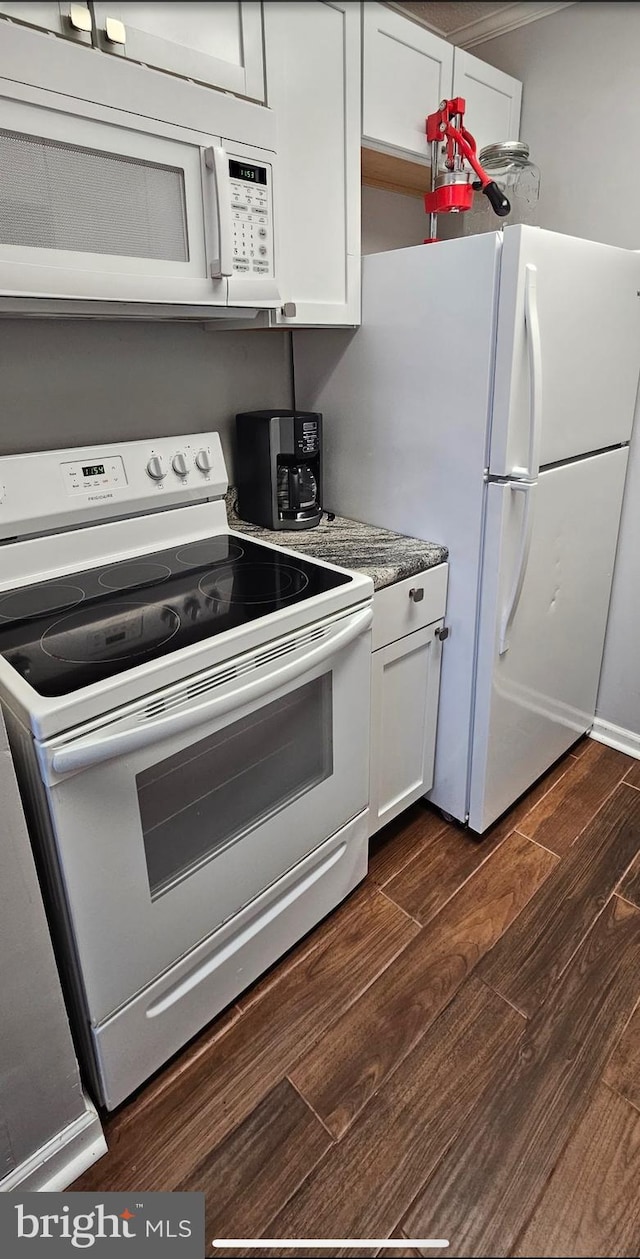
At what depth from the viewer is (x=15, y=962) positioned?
1.00 metres

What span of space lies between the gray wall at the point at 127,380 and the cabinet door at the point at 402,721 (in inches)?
28.8

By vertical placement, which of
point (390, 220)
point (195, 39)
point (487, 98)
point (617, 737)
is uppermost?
point (487, 98)

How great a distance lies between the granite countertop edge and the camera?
156 centimetres

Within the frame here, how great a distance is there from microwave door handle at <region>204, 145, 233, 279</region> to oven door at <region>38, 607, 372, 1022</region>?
0.71 metres

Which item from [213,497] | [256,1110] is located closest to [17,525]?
[213,497]

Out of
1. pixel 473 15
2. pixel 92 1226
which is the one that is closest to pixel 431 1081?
pixel 92 1226

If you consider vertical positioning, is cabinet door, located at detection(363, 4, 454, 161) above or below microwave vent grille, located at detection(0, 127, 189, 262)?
above

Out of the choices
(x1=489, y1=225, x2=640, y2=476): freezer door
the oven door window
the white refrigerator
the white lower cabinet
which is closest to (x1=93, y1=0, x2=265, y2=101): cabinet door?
the white refrigerator

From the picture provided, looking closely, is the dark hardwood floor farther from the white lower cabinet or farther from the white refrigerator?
the white refrigerator

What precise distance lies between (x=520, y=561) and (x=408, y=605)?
0.94ft

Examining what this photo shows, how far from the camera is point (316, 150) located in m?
1.46

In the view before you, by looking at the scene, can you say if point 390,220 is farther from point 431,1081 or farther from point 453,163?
point 431,1081

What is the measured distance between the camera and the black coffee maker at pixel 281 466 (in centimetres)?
171

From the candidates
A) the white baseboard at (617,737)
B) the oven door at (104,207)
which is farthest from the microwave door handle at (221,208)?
the white baseboard at (617,737)
